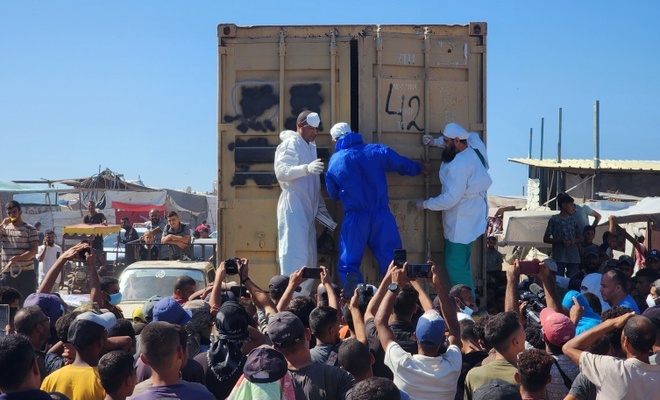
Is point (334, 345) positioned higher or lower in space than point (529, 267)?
lower

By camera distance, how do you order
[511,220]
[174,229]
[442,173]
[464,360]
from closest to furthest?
[464,360] → [442,173] → [174,229] → [511,220]

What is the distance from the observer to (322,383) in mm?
4430

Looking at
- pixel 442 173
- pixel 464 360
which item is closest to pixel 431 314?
pixel 464 360

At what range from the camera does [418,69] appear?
9.12 m

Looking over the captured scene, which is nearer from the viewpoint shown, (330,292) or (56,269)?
(330,292)

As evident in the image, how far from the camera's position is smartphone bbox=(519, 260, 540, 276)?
19.8ft

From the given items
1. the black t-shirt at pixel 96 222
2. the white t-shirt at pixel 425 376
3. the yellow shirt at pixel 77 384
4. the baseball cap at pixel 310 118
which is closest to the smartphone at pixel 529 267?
the white t-shirt at pixel 425 376

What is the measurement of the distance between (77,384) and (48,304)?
156 cm

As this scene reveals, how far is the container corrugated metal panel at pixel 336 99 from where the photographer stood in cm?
902

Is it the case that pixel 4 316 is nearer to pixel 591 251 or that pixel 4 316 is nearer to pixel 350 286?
pixel 350 286

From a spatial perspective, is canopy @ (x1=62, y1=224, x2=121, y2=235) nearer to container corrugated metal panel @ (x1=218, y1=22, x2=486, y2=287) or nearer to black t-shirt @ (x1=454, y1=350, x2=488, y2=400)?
container corrugated metal panel @ (x1=218, y1=22, x2=486, y2=287)

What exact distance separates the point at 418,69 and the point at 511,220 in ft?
26.0

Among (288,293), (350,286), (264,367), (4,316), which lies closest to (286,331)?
(264,367)

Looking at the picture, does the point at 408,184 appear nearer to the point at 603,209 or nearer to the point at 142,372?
the point at 142,372
